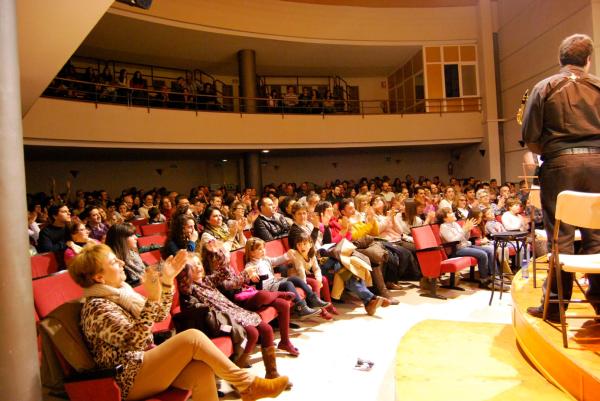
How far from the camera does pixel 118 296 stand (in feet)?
6.75

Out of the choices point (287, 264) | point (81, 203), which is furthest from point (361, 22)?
point (287, 264)

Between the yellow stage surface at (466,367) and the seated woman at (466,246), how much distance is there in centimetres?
226

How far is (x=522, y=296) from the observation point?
104 inches

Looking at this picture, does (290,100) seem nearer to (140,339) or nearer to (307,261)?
(307,261)

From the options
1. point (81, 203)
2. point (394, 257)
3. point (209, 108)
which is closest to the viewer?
point (394, 257)

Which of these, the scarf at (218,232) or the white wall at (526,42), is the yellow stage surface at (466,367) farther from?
the white wall at (526,42)

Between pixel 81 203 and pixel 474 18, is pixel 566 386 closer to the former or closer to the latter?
pixel 81 203

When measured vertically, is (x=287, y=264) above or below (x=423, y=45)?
below

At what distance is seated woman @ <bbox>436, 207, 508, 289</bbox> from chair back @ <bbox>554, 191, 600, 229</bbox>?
3470mm

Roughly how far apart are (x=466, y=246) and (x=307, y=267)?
2316 mm

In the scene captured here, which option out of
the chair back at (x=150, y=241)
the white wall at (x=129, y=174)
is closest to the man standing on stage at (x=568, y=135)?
the chair back at (x=150, y=241)

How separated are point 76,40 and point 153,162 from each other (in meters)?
8.93

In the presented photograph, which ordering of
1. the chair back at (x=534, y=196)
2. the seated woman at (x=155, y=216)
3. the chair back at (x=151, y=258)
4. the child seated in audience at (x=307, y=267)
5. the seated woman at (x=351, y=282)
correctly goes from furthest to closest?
the seated woman at (x=155, y=216) → the seated woman at (x=351, y=282) → the child seated in audience at (x=307, y=267) → the chair back at (x=151, y=258) → the chair back at (x=534, y=196)

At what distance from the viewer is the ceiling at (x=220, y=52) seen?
10578mm
